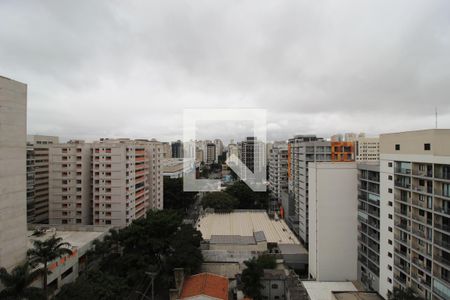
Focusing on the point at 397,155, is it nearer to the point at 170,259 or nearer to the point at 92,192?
the point at 170,259

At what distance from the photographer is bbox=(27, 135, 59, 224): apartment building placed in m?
22.0

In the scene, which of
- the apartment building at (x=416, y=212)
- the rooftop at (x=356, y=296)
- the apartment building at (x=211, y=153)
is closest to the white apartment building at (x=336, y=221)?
the rooftop at (x=356, y=296)

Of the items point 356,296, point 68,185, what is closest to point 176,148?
point 68,185

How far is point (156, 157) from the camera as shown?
85.2ft

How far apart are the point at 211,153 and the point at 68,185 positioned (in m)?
56.2

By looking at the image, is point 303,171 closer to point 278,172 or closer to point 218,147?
point 278,172

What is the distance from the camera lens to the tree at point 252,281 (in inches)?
441

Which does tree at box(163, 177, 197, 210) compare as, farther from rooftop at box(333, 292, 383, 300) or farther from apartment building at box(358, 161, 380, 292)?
rooftop at box(333, 292, 383, 300)

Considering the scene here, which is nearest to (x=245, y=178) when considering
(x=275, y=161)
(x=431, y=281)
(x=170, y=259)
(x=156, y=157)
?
(x=275, y=161)

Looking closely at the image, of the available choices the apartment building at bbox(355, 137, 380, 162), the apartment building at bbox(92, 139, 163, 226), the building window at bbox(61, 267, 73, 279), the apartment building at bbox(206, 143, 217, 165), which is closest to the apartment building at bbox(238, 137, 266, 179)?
the apartment building at bbox(92, 139, 163, 226)

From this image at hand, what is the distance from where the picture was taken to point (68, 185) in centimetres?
1984

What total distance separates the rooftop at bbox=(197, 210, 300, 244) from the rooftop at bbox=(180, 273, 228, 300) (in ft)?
18.1

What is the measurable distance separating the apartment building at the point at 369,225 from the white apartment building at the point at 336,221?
34 centimetres

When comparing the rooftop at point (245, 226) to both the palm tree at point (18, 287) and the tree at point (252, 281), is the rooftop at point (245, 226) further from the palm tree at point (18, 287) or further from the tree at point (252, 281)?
the palm tree at point (18, 287)
